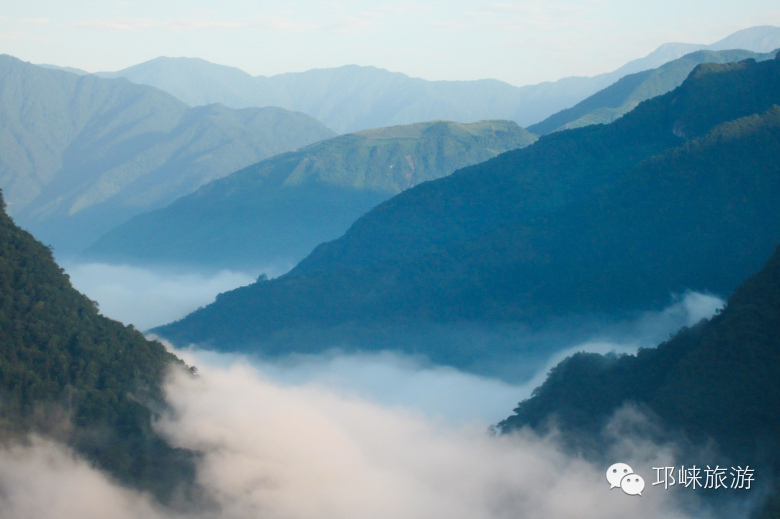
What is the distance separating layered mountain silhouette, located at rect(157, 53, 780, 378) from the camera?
9000cm

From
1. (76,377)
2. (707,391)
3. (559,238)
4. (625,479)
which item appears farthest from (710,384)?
(559,238)

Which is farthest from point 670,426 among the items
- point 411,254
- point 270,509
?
point 411,254

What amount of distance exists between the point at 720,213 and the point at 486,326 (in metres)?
26.4

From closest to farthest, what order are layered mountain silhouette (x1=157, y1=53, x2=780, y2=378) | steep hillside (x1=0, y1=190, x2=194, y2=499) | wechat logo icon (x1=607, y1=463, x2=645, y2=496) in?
1. steep hillside (x1=0, y1=190, x2=194, y2=499)
2. wechat logo icon (x1=607, y1=463, x2=645, y2=496)
3. layered mountain silhouette (x1=157, y1=53, x2=780, y2=378)

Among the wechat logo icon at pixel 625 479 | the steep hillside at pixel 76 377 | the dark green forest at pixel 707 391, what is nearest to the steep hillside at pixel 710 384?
the dark green forest at pixel 707 391

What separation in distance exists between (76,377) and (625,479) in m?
29.5

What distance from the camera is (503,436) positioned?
61469 mm

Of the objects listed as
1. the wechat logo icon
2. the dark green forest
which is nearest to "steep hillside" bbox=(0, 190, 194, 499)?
the wechat logo icon

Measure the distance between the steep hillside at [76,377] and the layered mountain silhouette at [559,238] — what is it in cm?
5144

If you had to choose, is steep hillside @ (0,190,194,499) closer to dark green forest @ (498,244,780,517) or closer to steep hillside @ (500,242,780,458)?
dark green forest @ (498,244,780,517)

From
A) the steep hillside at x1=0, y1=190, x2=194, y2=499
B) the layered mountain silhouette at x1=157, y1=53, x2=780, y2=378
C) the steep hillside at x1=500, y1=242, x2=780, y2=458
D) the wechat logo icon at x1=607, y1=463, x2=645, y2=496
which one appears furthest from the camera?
the layered mountain silhouette at x1=157, y1=53, x2=780, y2=378

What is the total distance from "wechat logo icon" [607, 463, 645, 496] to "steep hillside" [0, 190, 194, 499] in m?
22.5

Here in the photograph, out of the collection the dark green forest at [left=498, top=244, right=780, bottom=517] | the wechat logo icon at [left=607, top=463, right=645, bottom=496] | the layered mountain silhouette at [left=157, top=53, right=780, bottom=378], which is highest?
the layered mountain silhouette at [left=157, top=53, right=780, bottom=378]

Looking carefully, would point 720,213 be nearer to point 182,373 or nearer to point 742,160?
point 742,160
